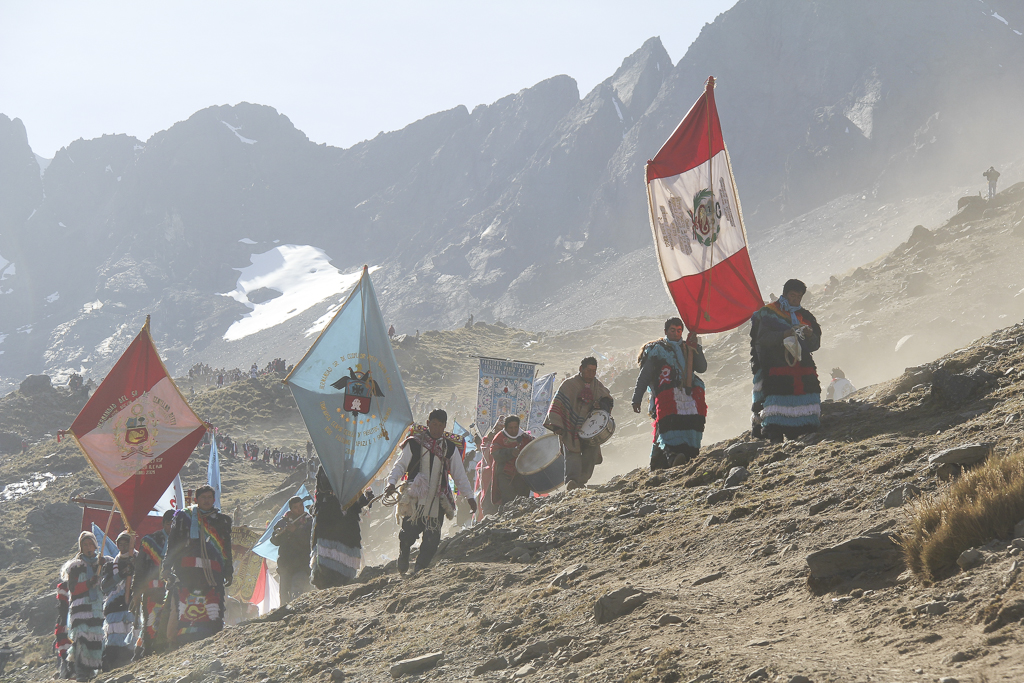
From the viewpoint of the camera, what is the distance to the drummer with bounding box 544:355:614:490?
883 cm

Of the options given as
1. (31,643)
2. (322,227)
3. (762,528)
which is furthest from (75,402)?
(322,227)

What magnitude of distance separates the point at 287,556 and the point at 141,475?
81.5 inches

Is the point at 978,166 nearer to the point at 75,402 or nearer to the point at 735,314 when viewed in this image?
the point at 75,402

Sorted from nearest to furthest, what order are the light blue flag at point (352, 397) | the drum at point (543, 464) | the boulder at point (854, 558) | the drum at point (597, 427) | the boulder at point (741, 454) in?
1. the boulder at point (854, 558)
2. the boulder at point (741, 454)
3. the drum at point (597, 427)
4. the light blue flag at point (352, 397)
5. the drum at point (543, 464)

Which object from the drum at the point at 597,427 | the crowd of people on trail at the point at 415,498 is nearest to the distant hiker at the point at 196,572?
the crowd of people on trail at the point at 415,498

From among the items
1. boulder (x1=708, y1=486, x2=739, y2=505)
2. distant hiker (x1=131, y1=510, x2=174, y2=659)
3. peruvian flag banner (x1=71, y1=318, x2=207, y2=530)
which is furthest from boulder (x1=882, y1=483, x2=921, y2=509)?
peruvian flag banner (x1=71, y1=318, x2=207, y2=530)

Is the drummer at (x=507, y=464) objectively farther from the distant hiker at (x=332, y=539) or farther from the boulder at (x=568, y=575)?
the boulder at (x=568, y=575)

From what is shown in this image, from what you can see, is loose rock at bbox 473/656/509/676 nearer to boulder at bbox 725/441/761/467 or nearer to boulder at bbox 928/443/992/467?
boulder at bbox 928/443/992/467

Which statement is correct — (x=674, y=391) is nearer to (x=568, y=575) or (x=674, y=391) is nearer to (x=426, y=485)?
(x=426, y=485)

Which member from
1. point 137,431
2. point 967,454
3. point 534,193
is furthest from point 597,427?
point 534,193

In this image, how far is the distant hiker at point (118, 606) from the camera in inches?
356

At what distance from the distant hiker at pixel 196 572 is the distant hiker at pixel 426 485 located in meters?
2.02

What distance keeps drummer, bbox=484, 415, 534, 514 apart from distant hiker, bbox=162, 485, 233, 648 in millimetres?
3158

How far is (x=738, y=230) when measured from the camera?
8.04 m
